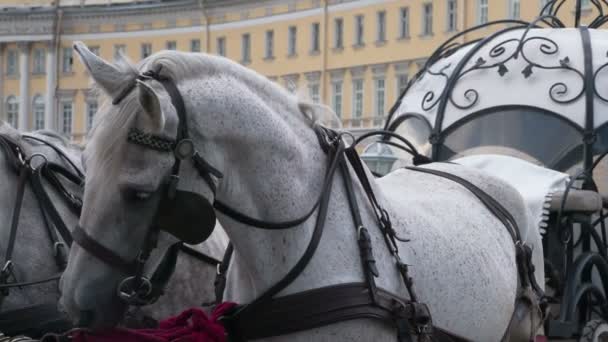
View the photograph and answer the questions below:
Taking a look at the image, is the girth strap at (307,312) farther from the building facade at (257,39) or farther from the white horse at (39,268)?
the building facade at (257,39)

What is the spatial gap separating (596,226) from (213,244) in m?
1.76

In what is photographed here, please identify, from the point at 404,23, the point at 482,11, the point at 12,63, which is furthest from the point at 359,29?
the point at 12,63

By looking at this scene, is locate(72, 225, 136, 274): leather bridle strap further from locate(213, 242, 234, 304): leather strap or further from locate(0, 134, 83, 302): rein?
locate(0, 134, 83, 302): rein

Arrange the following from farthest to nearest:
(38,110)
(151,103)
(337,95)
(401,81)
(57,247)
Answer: (38,110)
(337,95)
(401,81)
(57,247)
(151,103)

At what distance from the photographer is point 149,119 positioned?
2.36 m

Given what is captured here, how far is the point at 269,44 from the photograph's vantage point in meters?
42.0

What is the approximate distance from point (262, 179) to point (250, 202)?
0.06 m

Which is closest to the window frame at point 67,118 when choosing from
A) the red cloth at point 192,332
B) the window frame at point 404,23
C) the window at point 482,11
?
the window frame at point 404,23

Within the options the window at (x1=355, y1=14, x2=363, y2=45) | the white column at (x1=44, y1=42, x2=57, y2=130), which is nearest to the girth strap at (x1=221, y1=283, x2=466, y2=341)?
the window at (x1=355, y1=14, x2=363, y2=45)

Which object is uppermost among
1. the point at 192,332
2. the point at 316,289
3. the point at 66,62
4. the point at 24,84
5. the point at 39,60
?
the point at 39,60

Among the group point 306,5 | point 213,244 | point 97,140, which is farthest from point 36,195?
point 306,5

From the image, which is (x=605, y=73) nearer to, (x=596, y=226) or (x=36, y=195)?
(x=596, y=226)

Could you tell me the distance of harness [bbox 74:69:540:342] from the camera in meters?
2.40

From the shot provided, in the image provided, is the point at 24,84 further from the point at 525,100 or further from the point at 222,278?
the point at 222,278
